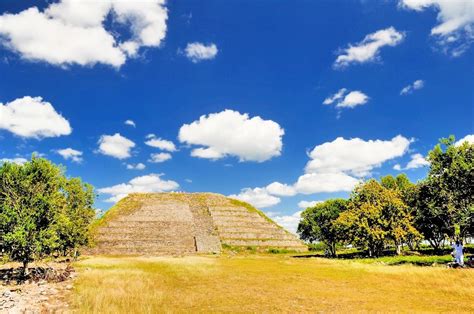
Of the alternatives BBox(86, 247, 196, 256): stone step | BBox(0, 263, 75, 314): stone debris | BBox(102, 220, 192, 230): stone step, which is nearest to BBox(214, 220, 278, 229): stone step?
BBox(102, 220, 192, 230): stone step

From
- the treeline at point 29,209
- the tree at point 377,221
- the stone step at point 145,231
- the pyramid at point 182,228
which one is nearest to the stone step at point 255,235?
the pyramid at point 182,228

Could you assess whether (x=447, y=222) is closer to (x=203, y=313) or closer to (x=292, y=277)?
(x=292, y=277)

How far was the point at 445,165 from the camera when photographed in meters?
44.3

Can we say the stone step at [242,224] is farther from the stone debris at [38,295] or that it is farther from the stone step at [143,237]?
the stone debris at [38,295]

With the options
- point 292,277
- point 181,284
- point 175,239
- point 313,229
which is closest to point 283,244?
point 313,229

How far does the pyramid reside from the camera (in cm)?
8050

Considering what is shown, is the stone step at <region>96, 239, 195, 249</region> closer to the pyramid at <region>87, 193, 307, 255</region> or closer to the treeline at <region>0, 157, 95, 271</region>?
the pyramid at <region>87, 193, 307, 255</region>

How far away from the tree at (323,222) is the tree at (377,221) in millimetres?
13962

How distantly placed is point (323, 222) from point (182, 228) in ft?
119

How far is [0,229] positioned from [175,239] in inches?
2156

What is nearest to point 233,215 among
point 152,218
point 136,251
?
point 152,218

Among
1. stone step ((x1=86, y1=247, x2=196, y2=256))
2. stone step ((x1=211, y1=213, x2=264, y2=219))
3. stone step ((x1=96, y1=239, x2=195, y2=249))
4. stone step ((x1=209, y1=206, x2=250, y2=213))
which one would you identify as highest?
stone step ((x1=209, y1=206, x2=250, y2=213))

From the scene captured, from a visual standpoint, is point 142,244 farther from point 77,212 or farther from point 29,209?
point 29,209

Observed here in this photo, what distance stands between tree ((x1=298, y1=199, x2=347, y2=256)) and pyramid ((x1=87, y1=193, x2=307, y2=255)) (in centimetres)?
618
